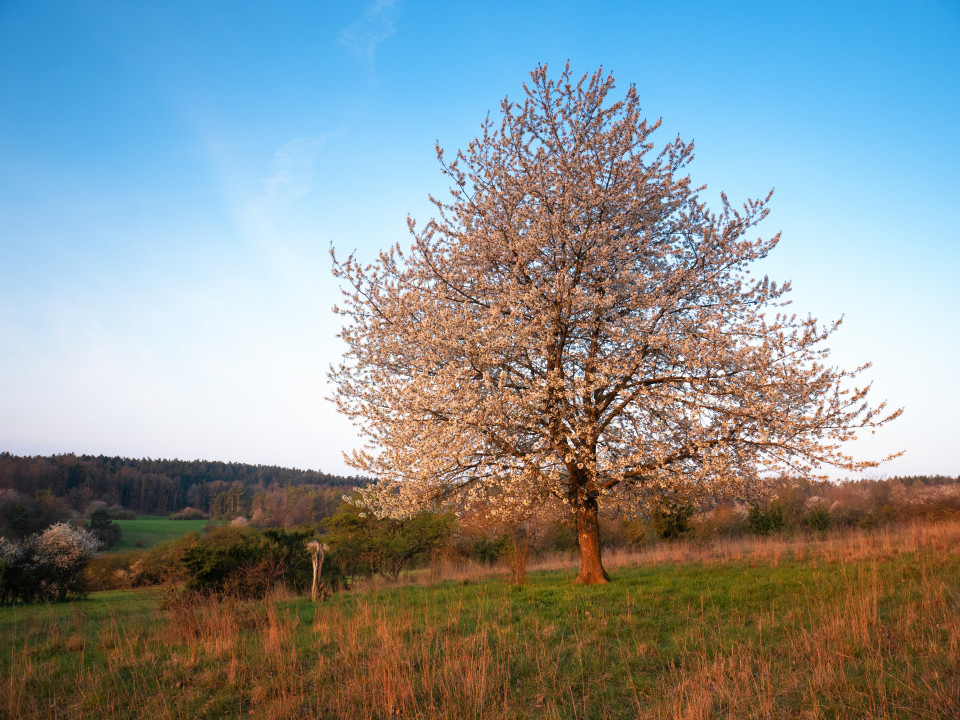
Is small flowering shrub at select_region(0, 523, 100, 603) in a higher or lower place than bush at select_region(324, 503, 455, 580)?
lower

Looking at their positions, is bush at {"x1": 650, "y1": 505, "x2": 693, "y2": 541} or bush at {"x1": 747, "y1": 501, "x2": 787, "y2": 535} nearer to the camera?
bush at {"x1": 650, "y1": 505, "x2": 693, "y2": 541}

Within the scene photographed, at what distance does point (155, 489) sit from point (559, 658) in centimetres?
11762

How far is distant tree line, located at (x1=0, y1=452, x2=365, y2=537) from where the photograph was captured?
5912cm

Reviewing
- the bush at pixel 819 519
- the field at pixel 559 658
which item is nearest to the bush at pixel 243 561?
the field at pixel 559 658

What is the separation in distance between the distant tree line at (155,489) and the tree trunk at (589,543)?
166 ft

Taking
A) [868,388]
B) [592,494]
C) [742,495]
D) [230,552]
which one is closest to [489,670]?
[592,494]

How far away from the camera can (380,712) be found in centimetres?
527

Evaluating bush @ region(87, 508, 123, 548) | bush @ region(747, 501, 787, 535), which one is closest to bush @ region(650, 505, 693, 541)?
bush @ region(747, 501, 787, 535)

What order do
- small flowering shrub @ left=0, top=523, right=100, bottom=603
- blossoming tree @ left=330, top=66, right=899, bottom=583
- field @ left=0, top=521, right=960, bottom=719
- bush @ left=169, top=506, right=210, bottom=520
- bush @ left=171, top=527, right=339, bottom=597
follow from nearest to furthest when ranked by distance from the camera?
field @ left=0, top=521, right=960, bottom=719 → blossoming tree @ left=330, top=66, right=899, bottom=583 → bush @ left=171, top=527, right=339, bottom=597 → small flowering shrub @ left=0, top=523, right=100, bottom=603 → bush @ left=169, top=506, right=210, bottom=520

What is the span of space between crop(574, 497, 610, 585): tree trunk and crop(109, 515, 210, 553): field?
54.1 metres

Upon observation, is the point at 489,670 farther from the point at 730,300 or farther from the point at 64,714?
the point at 730,300

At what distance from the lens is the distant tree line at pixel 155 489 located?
59125 mm

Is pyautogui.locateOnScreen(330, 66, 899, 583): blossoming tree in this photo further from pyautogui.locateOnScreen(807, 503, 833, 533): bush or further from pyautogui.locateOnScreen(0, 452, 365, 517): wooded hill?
pyautogui.locateOnScreen(0, 452, 365, 517): wooded hill

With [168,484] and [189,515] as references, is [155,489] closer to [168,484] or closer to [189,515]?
[168,484]
